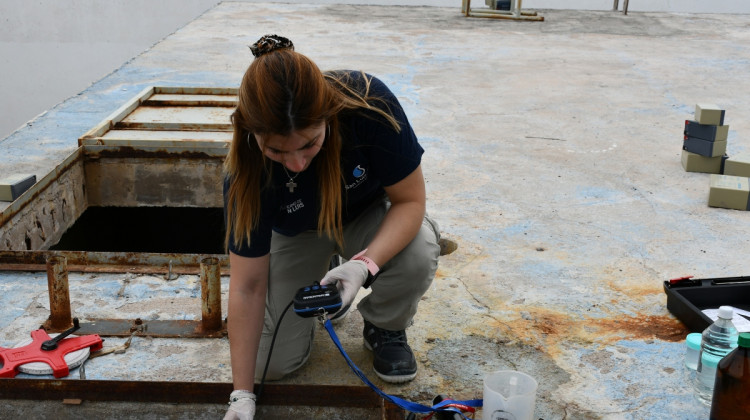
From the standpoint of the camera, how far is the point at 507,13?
939 cm

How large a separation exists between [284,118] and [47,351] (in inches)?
44.9

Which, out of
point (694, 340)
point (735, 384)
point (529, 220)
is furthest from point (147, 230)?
point (735, 384)

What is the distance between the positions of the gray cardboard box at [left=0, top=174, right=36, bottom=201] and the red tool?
1.17 metres

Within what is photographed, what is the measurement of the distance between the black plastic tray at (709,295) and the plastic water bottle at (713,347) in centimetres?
37

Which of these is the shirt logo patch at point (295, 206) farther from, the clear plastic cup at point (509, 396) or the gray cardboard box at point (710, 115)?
the gray cardboard box at point (710, 115)

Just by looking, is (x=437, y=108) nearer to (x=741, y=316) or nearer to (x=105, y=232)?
(x=105, y=232)

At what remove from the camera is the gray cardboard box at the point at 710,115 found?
3.60 meters

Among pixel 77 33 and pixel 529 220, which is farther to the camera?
pixel 77 33

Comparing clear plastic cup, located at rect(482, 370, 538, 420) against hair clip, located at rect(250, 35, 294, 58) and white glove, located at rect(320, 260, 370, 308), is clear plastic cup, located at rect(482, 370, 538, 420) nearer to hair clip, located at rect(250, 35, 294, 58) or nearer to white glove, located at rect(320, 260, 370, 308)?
white glove, located at rect(320, 260, 370, 308)

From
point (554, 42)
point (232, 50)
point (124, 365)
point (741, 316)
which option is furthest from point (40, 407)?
point (554, 42)

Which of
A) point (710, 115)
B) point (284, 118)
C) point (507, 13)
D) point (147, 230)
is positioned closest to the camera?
point (284, 118)

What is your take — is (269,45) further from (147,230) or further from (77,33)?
(77,33)

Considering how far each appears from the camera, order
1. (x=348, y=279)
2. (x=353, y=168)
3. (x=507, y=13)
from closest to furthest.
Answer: (x=348, y=279), (x=353, y=168), (x=507, y=13)

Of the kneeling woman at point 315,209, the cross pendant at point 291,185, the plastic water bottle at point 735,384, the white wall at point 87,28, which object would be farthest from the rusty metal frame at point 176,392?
the white wall at point 87,28
